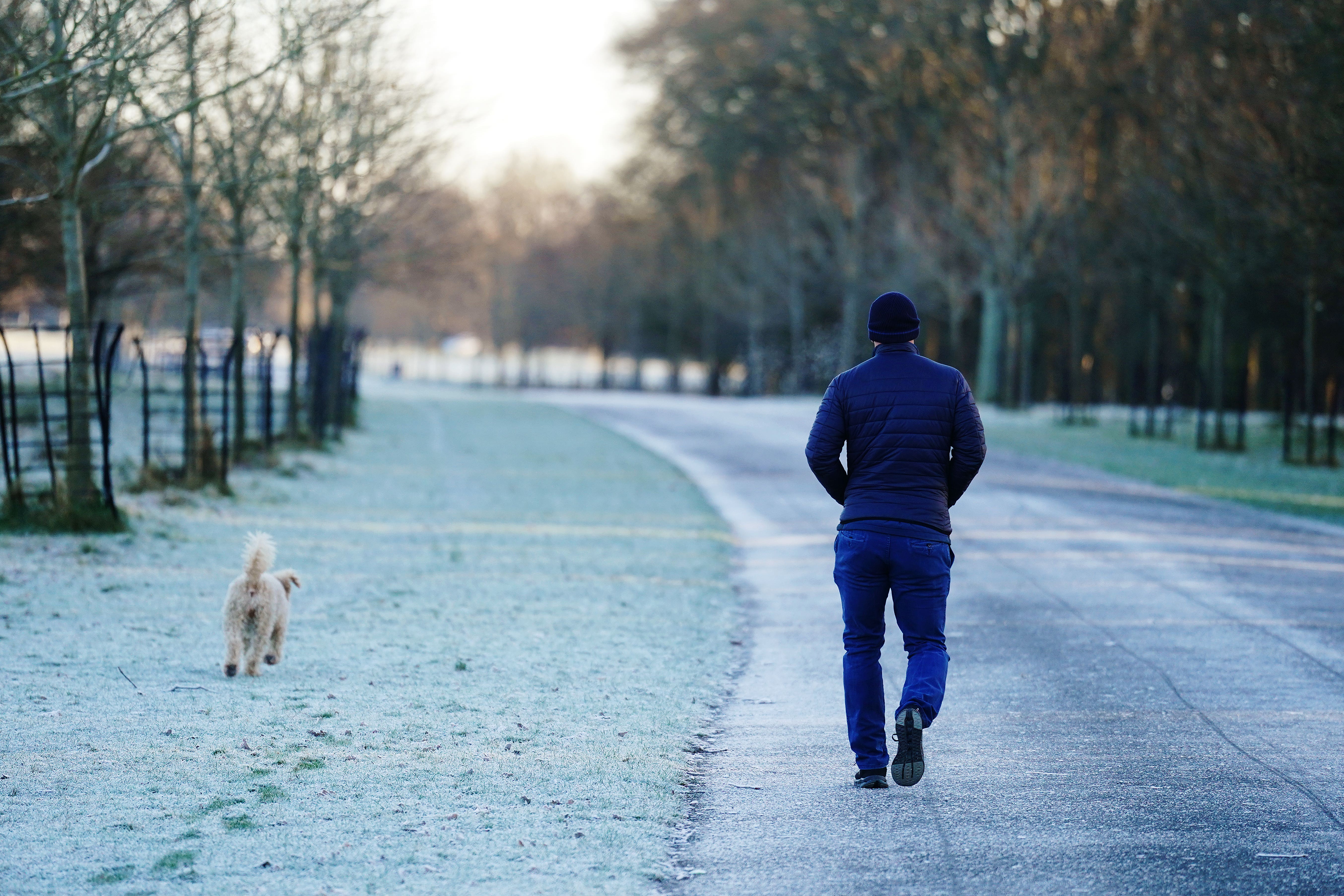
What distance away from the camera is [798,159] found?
4938 cm

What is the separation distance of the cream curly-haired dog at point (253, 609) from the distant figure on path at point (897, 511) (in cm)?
325

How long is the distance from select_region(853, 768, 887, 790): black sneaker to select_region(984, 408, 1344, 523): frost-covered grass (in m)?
13.1

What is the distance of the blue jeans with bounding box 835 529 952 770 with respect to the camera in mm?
5746

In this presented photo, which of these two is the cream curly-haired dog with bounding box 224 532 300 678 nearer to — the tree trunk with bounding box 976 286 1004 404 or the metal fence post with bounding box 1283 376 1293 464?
the metal fence post with bounding box 1283 376 1293 464

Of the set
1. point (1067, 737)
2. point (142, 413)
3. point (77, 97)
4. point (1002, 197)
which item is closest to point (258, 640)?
point (1067, 737)

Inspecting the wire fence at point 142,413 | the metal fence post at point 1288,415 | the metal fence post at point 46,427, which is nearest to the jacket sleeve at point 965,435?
the wire fence at point 142,413

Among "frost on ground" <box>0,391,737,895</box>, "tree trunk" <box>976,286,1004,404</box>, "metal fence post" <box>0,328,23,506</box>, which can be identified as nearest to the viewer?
"frost on ground" <box>0,391,737,895</box>

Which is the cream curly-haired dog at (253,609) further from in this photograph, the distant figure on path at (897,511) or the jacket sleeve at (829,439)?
the distant figure on path at (897,511)

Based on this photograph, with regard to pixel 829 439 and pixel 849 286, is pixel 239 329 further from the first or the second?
pixel 849 286

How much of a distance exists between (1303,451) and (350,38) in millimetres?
18506

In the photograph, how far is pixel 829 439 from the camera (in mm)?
5895

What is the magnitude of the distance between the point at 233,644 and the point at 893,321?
3.99m

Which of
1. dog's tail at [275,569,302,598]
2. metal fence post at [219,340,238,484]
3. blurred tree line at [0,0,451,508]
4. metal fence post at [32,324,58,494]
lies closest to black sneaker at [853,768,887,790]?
dog's tail at [275,569,302,598]

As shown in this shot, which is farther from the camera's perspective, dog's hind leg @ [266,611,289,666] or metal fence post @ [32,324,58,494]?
metal fence post @ [32,324,58,494]
